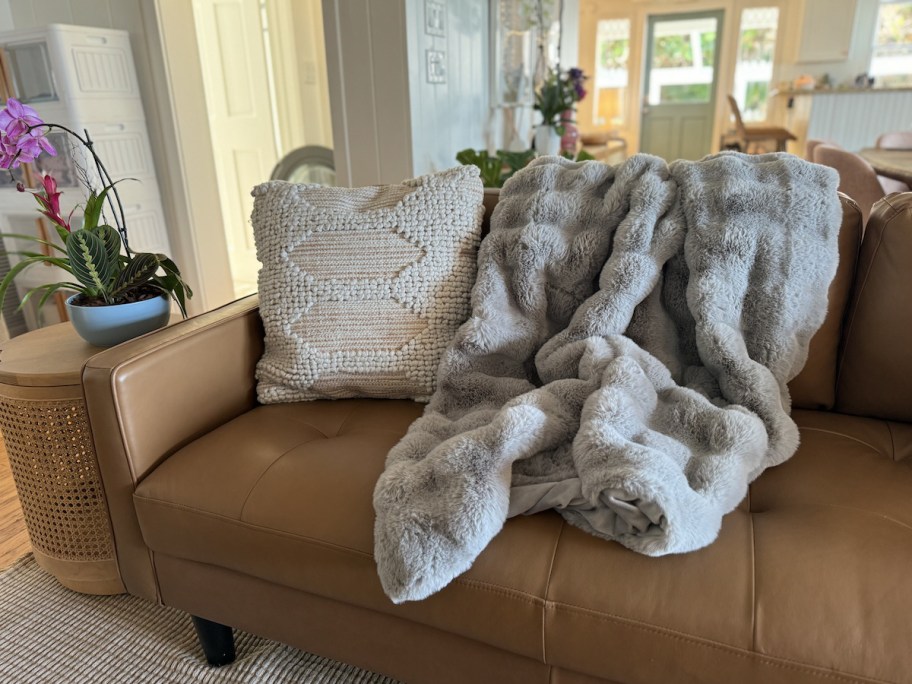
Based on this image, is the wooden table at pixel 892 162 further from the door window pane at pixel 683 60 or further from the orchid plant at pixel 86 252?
the door window pane at pixel 683 60

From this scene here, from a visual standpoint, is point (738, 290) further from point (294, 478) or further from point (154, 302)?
point (154, 302)

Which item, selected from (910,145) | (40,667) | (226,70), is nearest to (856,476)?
(40,667)

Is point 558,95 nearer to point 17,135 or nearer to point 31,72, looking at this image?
point 31,72

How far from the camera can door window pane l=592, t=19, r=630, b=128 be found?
7523 millimetres

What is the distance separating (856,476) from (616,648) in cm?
50

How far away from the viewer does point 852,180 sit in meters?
2.38

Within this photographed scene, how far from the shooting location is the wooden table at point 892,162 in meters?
2.39

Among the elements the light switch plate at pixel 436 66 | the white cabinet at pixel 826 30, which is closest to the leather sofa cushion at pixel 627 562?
the light switch plate at pixel 436 66

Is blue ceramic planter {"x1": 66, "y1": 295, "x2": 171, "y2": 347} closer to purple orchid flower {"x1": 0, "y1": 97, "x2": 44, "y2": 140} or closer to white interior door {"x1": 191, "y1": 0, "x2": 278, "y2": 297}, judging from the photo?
purple orchid flower {"x1": 0, "y1": 97, "x2": 44, "y2": 140}

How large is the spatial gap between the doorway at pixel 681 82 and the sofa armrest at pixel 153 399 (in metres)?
7.20

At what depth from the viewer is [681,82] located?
7.47m

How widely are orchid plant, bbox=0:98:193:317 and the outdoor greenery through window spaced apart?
733 cm

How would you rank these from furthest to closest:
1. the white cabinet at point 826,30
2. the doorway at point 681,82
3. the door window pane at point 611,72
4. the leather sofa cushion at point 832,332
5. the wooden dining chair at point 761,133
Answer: the door window pane at point 611,72 < the doorway at point 681,82 < the white cabinet at point 826,30 < the wooden dining chair at point 761,133 < the leather sofa cushion at point 832,332

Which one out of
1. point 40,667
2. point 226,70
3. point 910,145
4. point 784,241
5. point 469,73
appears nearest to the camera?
point 784,241
